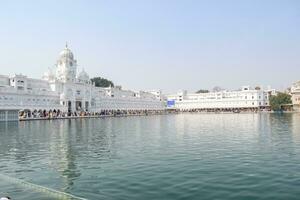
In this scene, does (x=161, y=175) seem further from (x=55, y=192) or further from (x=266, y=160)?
(x=266, y=160)

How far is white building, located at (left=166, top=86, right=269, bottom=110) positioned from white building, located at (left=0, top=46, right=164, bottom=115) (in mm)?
42142

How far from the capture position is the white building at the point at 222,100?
13925cm

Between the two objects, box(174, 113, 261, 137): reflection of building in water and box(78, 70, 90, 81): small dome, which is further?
box(78, 70, 90, 81): small dome

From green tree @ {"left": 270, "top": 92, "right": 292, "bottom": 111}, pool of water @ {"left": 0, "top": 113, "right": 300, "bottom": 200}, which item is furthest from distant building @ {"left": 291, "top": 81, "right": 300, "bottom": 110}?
pool of water @ {"left": 0, "top": 113, "right": 300, "bottom": 200}

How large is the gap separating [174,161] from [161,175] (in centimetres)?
298

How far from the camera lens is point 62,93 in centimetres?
8644

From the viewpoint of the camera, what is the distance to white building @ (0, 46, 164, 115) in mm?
71000

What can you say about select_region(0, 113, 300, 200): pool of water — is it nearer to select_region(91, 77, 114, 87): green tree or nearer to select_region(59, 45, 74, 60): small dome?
select_region(59, 45, 74, 60): small dome

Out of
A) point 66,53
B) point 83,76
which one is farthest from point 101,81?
point 66,53

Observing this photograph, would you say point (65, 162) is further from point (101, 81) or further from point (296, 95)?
point (101, 81)

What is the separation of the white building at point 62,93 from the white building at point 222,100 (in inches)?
1659

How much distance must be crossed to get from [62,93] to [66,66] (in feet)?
31.0

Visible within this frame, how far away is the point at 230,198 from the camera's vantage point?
9.91 metres

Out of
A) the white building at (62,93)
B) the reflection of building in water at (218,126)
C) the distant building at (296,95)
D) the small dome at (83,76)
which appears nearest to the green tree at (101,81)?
the white building at (62,93)
